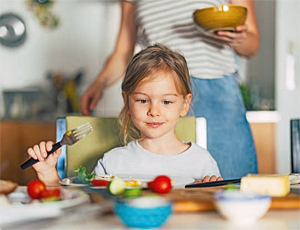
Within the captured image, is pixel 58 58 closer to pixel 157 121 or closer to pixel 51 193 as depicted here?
pixel 157 121

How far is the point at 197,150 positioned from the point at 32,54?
3.35 metres

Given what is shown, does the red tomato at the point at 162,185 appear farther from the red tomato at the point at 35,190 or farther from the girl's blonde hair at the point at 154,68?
the girl's blonde hair at the point at 154,68

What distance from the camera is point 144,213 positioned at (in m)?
0.58

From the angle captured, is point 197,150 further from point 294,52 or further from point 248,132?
point 294,52

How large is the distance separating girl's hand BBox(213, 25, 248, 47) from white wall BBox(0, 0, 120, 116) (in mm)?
3025

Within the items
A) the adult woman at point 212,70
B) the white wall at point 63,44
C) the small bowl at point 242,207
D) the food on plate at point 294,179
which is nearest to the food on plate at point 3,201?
the small bowl at point 242,207

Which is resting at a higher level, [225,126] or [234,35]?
[234,35]

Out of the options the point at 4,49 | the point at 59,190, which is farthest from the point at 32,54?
the point at 59,190

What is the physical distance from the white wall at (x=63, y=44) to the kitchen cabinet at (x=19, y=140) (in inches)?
15.2

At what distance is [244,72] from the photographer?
13.1ft

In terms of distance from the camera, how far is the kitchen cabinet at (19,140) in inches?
156

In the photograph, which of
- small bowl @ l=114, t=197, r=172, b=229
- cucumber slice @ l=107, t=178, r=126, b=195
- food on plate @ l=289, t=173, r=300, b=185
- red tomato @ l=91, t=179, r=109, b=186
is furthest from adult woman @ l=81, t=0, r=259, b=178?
small bowl @ l=114, t=197, r=172, b=229

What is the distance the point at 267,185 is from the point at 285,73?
2862 millimetres

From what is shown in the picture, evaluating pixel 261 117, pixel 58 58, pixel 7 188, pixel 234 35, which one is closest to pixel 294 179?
pixel 7 188
